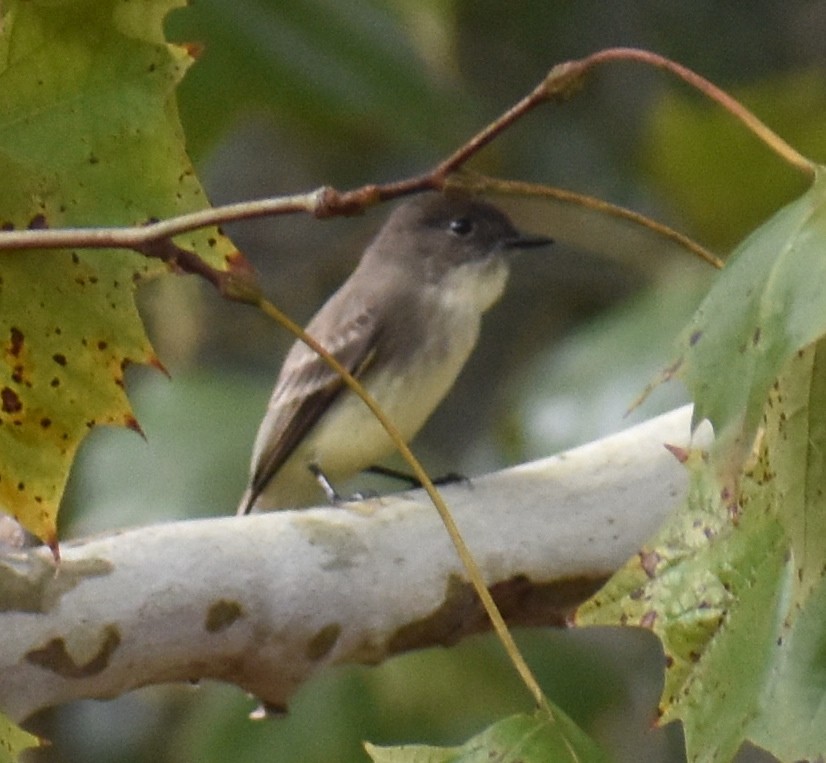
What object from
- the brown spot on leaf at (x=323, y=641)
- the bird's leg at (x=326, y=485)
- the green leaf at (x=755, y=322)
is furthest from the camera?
the bird's leg at (x=326, y=485)

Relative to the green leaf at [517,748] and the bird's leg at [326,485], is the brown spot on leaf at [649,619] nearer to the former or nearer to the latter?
the green leaf at [517,748]

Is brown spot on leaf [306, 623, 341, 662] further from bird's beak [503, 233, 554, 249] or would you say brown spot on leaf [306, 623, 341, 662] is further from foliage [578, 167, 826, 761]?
bird's beak [503, 233, 554, 249]

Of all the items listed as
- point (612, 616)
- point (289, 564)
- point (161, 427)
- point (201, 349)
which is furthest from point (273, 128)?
point (612, 616)

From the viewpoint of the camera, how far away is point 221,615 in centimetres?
153

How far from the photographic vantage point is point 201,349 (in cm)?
402

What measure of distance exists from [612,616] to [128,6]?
21.7 inches

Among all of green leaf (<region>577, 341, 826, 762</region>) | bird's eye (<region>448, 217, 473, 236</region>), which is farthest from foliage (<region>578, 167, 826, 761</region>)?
bird's eye (<region>448, 217, 473, 236</region>)

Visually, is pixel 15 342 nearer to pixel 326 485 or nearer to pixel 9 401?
pixel 9 401

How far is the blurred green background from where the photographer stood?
2.54 metres

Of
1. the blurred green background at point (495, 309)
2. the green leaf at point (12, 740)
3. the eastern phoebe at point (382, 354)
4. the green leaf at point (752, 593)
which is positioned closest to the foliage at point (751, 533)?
the green leaf at point (752, 593)

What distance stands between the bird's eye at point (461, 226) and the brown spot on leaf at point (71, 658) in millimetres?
1671

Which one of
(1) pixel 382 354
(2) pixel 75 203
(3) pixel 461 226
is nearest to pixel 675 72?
(2) pixel 75 203

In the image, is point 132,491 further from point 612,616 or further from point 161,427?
point 612,616

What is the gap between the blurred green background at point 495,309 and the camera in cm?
254
